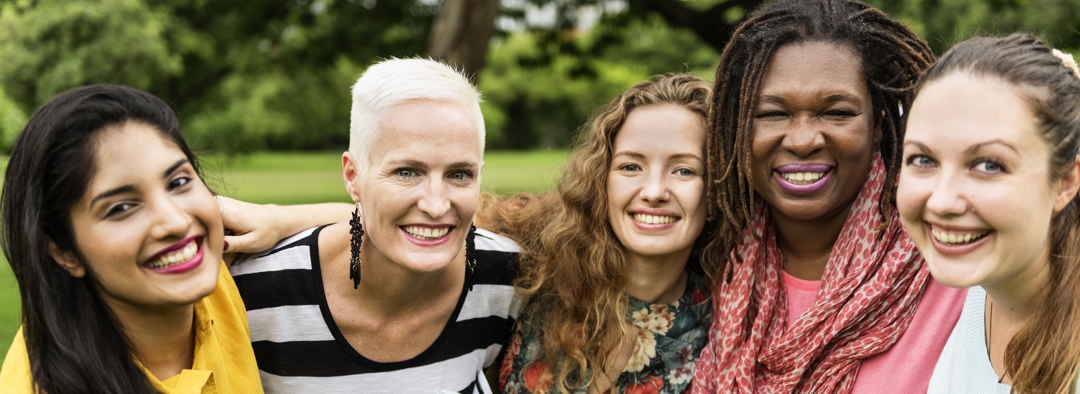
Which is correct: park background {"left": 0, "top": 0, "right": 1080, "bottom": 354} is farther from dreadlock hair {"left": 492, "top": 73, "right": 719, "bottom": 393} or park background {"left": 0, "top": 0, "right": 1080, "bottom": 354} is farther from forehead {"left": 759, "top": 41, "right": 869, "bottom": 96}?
forehead {"left": 759, "top": 41, "right": 869, "bottom": 96}

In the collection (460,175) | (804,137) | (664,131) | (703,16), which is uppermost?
(703,16)

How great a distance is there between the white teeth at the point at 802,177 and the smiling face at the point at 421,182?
3.66 feet

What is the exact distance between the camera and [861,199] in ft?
9.77

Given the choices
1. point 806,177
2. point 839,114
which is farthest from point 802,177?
point 839,114

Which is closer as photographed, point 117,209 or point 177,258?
point 117,209

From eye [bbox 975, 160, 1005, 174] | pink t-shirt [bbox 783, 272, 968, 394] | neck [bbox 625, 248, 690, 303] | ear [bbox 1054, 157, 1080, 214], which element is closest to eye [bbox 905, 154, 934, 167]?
eye [bbox 975, 160, 1005, 174]

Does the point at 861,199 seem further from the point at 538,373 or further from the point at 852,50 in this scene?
the point at 538,373

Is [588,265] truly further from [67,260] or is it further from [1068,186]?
[67,260]

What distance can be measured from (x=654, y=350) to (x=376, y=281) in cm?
110

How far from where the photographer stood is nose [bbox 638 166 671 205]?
3.06 metres

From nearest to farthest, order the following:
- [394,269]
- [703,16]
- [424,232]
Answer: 1. [424,232]
2. [394,269]
3. [703,16]

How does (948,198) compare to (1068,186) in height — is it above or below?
below

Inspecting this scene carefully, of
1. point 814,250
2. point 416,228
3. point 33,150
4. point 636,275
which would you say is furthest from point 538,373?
point 33,150

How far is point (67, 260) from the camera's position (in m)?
2.26
